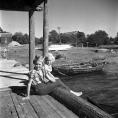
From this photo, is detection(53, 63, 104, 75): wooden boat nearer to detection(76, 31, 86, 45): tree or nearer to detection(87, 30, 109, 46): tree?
detection(87, 30, 109, 46): tree

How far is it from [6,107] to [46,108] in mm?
880

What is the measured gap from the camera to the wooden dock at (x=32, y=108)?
4398mm

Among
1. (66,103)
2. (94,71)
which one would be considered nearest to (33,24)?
(66,103)

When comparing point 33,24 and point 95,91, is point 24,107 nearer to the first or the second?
point 33,24

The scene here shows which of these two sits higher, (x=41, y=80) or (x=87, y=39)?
(x=87, y=39)

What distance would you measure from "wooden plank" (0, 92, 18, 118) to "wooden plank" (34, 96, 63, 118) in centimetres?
60

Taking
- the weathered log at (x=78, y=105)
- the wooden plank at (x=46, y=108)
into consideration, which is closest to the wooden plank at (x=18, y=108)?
the wooden plank at (x=46, y=108)

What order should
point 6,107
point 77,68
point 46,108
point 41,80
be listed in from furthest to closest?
point 77,68
point 41,80
point 6,107
point 46,108

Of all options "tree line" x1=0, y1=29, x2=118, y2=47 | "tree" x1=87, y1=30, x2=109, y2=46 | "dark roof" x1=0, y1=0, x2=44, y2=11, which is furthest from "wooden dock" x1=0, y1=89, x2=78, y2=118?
"tree" x1=87, y1=30, x2=109, y2=46

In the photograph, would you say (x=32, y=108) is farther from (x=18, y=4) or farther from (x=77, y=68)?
(x=77, y=68)

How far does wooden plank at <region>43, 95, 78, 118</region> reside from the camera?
14.5ft

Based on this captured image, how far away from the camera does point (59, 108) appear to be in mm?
4820

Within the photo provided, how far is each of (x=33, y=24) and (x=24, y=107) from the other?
501 cm

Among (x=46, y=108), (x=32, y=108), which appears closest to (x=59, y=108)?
(x=46, y=108)
